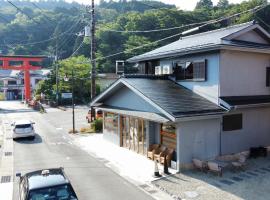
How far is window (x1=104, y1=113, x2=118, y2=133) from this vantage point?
21438 millimetres

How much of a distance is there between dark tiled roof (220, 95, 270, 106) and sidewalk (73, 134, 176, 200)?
5151 mm

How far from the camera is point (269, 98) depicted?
1855 centimetres

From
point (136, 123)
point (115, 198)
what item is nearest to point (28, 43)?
point (136, 123)

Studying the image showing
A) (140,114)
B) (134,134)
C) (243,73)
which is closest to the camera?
(140,114)

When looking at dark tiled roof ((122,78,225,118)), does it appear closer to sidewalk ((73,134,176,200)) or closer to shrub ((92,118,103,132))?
sidewalk ((73,134,176,200))

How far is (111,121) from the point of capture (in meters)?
22.0

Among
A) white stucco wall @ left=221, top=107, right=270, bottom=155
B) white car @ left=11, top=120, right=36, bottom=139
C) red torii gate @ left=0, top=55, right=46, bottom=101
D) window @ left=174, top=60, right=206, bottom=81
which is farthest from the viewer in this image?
red torii gate @ left=0, top=55, right=46, bottom=101

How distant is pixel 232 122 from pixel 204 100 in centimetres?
211

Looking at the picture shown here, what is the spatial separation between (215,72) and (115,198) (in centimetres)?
915

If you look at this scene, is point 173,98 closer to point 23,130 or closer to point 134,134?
point 134,134

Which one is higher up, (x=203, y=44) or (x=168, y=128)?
(x=203, y=44)

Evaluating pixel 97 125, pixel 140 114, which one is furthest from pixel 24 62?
pixel 140 114

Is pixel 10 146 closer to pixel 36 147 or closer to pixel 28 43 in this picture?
pixel 36 147

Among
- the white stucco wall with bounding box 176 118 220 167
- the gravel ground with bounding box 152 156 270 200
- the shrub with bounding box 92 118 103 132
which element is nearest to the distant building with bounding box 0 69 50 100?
the shrub with bounding box 92 118 103 132
